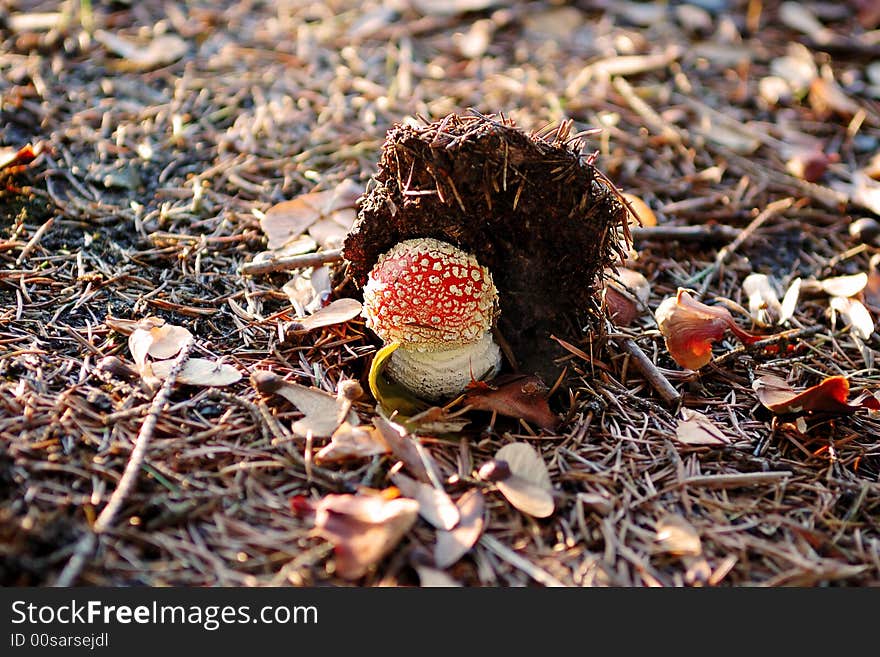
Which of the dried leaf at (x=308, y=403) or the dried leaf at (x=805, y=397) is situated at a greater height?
the dried leaf at (x=308, y=403)

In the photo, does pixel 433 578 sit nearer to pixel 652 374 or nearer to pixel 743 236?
pixel 652 374

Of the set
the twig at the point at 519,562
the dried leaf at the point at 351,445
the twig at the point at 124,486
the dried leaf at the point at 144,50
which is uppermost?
the dried leaf at the point at 144,50

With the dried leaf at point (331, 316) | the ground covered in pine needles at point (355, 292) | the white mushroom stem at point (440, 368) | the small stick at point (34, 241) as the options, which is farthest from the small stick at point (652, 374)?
the small stick at point (34, 241)

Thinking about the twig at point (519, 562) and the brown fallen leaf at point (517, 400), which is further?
the brown fallen leaf at point (517, 400)

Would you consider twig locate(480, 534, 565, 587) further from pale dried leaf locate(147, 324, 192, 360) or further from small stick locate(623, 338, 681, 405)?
pale dried leaf locate(147, 324, 192, 360)

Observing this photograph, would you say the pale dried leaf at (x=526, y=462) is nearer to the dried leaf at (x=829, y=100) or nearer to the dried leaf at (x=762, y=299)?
the dried leaf at (x=762, y=299)

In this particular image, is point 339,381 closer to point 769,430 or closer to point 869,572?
point 769,430
